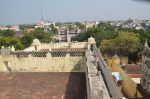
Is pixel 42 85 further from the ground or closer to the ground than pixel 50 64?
closer to the ground

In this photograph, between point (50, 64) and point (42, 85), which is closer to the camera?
point (42, 85)

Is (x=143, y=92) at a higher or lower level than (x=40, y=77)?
lower

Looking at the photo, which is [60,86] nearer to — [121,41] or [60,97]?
[60,97]

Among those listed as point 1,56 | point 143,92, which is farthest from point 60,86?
point 143,92

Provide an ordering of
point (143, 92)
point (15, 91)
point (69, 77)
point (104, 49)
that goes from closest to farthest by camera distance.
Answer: point (15, 91)
point (69, 77)
point (143, 92)
point (104, 49)

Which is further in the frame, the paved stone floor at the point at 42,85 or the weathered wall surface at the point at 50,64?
the weathered wall surface at the point at 50,64

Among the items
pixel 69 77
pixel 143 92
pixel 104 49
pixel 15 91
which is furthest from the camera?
pixel 104 49

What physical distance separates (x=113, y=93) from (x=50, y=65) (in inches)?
233

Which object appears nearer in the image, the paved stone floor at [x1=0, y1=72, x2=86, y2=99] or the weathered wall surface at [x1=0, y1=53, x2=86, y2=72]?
the paved stone floor at [x1=0, y1=72, x2=86, y2=99]

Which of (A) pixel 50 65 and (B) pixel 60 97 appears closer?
(B) pixel 60 97

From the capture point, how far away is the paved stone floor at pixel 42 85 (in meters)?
8.93

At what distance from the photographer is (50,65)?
12.8 m

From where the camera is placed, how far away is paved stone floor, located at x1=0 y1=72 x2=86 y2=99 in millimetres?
8930

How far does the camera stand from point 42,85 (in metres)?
10.2
